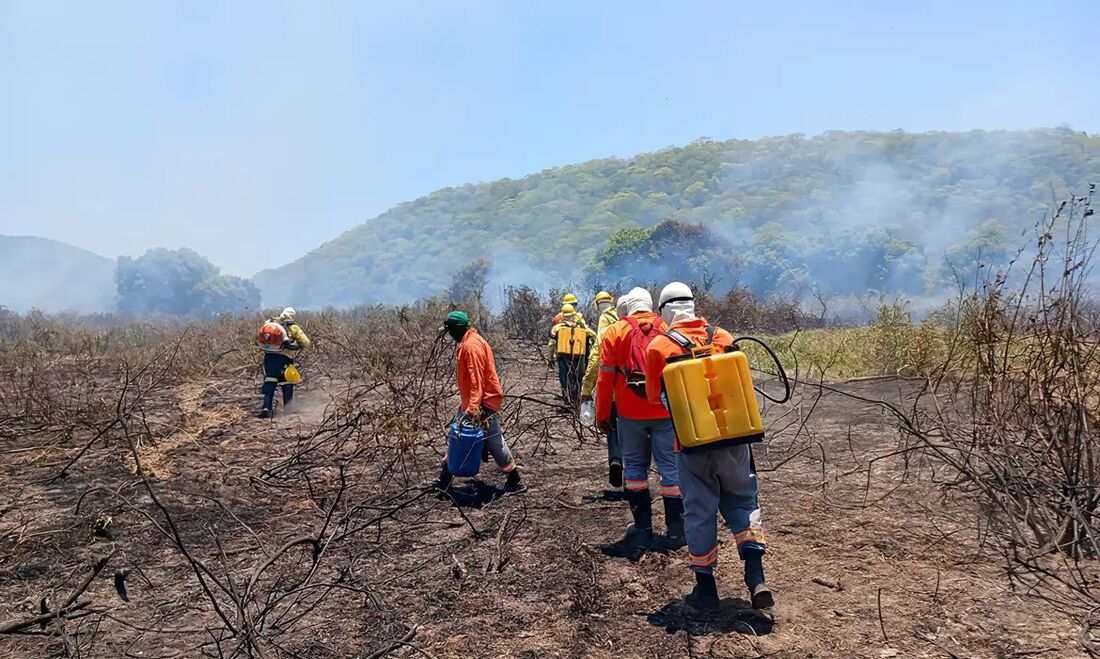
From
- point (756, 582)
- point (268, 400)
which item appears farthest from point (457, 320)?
point (268, 400)

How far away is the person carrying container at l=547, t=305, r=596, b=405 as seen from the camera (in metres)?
7.63

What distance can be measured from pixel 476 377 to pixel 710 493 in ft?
7.50

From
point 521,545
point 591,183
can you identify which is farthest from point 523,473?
point 591,183

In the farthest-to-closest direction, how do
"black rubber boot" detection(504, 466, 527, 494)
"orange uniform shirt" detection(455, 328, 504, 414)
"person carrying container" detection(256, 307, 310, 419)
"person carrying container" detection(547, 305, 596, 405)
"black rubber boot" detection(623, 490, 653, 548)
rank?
"person carrying container" detection(256, 307, 310, 419) → "person carrying container" detection(547, 305, 596, 405) → "black rubber boot" detection(504, 466, 527, 494) → "orange uniform shirt" detection(455, 328, 504, 414) → "black rubber boot" detection(623, 490, 653, 548)

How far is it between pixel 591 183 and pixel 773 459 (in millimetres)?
110746

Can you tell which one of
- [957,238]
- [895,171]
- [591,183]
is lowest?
[957,238]

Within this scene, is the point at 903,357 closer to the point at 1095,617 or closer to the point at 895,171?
the point at 1095,617

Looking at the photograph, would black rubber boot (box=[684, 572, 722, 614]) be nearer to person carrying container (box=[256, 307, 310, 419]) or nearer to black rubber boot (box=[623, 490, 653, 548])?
black rubber boot (box=[623, 490, 653, 548])

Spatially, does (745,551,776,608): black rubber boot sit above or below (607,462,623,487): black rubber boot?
below

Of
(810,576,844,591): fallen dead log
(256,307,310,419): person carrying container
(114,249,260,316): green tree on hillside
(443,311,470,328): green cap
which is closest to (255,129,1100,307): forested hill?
(114,249,260,316): green tree on hillside

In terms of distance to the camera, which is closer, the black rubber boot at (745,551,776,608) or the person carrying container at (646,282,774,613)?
the black rubber boot at (745,551,776,608)

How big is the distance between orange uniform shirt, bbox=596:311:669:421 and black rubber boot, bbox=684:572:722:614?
115 centimetres

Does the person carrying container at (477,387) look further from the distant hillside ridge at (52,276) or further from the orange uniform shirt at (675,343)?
the distant hillside ridge at (52,276)

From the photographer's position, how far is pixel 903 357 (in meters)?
10.3
